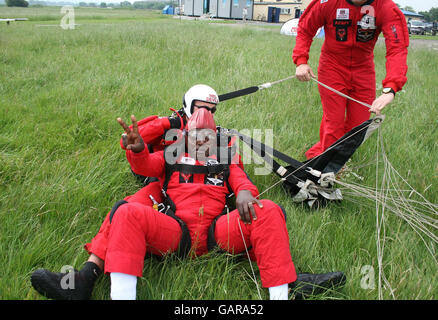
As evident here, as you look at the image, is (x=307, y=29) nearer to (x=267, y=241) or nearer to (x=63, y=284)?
(x=267, y=241)

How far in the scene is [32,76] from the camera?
6055 millimetres

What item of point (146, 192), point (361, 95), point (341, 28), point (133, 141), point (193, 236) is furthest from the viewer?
point (361, 95)

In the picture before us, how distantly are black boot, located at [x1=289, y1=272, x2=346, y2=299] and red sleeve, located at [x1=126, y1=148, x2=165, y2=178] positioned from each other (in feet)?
4.35

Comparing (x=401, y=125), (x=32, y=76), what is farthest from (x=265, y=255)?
(x=32, y=76)

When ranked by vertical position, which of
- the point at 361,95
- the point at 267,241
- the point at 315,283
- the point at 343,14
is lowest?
the point at 315,283

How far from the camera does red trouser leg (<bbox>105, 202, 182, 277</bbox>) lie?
185 cm

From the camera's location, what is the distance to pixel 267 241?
205cm

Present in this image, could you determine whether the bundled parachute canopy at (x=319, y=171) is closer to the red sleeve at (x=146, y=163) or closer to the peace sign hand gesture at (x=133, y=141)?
the red sleeve at (x=146, y=163)

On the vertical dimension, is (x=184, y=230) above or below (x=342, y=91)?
below

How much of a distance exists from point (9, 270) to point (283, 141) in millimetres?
3432

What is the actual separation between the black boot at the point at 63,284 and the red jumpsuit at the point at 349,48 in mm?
2979

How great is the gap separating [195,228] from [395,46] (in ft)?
8.57

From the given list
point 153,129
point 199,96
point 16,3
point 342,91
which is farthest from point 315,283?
point 16,3

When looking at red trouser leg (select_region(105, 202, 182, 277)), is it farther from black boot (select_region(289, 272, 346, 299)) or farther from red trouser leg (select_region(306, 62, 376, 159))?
red trouser leg (select_region(306, 62, 376, 159))
